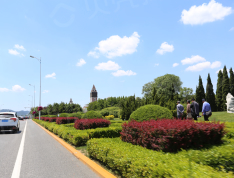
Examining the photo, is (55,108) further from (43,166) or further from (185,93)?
(43,166)

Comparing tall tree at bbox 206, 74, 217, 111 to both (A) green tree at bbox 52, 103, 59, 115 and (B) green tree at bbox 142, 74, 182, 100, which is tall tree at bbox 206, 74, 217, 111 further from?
(A) green tree at bbox 52, 103, 59, 115

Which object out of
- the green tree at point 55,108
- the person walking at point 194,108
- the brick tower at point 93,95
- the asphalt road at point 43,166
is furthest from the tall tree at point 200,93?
the brick tower at point 93,95

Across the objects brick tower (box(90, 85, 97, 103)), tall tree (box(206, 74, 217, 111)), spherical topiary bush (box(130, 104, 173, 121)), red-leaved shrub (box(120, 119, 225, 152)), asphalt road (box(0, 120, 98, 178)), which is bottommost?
asphalt road (box(0, 120, 98, 178))

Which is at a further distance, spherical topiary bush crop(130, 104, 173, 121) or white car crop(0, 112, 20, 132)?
white car crop(0, 112, 20, 132)

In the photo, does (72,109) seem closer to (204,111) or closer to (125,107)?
(125,107)

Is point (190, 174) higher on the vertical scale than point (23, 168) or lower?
higher

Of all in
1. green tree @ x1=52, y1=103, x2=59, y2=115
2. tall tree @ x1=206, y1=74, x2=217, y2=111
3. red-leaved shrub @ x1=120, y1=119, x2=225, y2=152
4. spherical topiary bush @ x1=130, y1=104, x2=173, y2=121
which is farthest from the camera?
green tree @ x1=52, y1=103, x2=59, y2=115

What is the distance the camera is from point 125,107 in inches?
1190

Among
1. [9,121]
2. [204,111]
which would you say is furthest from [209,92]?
[9,121]

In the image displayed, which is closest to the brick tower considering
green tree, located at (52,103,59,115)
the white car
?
green tree, located at (52,103,59,115)

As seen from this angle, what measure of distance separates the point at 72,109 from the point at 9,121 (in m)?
72.7

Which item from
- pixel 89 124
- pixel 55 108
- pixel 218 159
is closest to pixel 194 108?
pixel 89 124

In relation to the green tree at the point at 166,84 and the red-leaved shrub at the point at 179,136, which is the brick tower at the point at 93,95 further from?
the red-leaved shrub at the point at 179,136

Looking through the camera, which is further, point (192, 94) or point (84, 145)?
point (192, 94)
